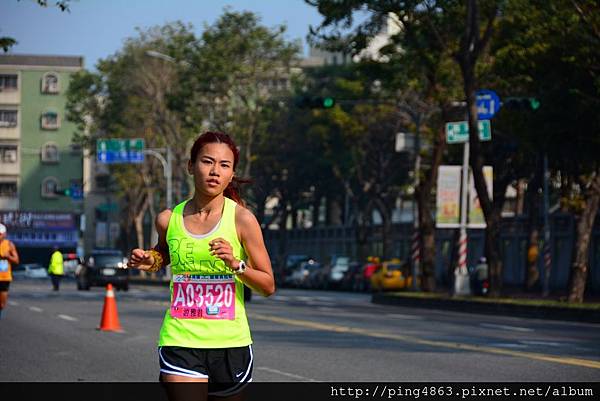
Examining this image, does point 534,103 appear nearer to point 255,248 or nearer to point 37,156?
point 255,248

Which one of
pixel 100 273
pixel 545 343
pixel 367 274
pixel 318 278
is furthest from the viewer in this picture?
pixel 318 278

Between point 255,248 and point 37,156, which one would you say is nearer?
point 255,248

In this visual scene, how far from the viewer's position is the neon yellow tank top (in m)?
7.03

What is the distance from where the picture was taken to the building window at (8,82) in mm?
119875

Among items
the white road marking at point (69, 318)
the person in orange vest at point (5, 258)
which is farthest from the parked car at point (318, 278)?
the person in orange vest at point (5, 258)

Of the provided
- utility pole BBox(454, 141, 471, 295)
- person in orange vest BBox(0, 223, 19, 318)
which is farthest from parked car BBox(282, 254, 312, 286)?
person in orange vest BBox(0, 223, 19, 318)

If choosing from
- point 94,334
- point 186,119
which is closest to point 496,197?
point 186,119

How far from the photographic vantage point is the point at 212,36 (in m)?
67.9

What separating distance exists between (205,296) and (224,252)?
15.7 inches

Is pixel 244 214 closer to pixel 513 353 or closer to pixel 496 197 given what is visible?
pixel 513 353

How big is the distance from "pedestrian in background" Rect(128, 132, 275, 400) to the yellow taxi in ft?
166

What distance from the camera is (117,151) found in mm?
73125

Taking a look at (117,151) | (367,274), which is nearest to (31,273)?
(117,151)

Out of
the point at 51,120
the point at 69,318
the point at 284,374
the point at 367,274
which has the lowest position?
the point at 367,274
